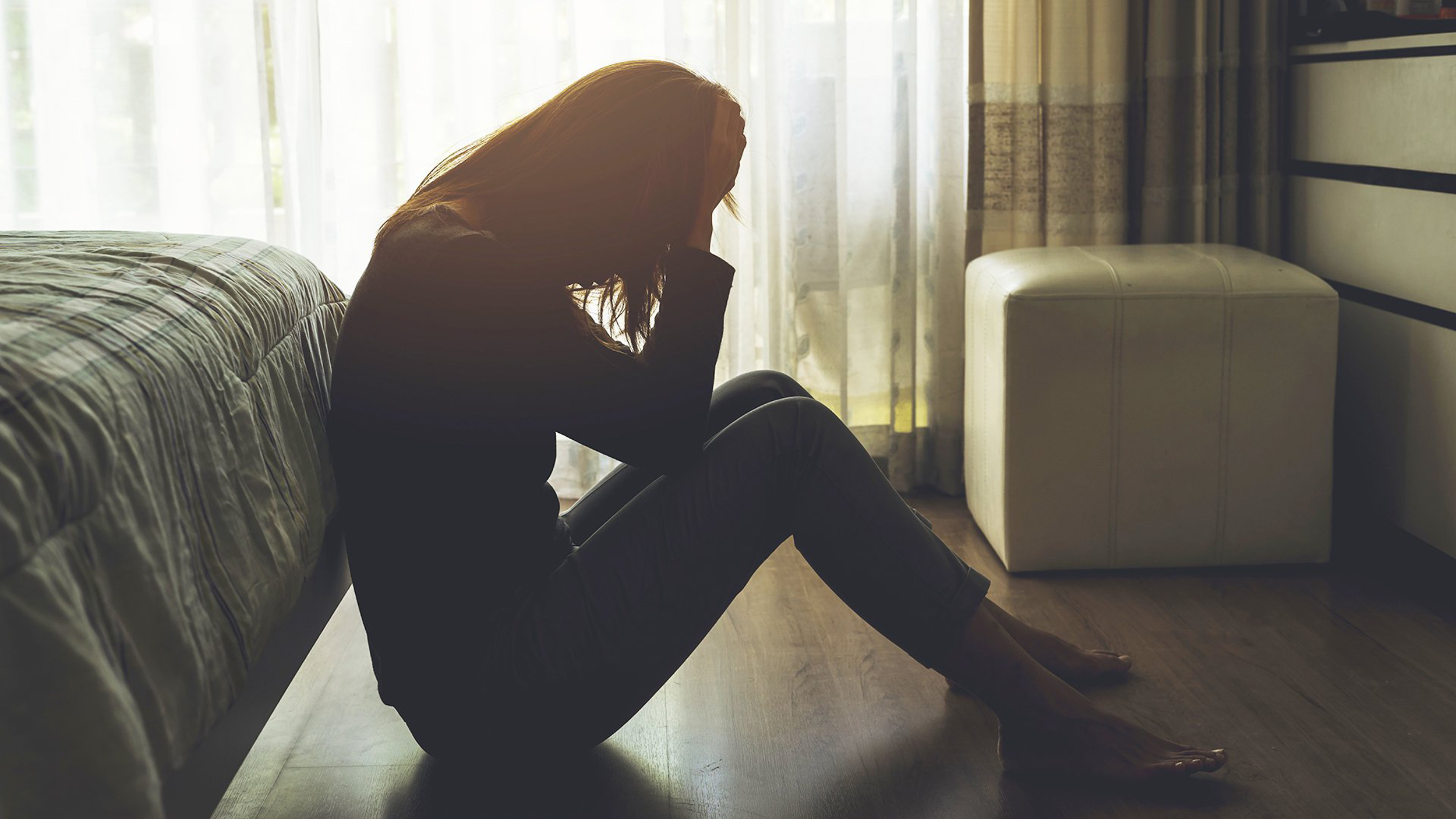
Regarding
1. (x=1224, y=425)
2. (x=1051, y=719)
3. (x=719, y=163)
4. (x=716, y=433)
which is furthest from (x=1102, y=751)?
(x=1224, y=425)

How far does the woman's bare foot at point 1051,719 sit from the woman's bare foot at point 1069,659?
0.22 meters

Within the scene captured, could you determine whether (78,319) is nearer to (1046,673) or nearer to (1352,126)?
(1046,673)

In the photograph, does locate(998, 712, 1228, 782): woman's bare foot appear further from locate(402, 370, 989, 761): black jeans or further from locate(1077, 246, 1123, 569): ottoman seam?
locate(1077, 246, 1123, 569): ottoman seam

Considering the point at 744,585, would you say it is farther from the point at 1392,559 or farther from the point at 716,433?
the point at 1392,559

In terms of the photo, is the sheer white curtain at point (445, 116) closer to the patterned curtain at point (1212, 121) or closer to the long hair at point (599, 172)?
the patterned curtain at point (1212, 121)

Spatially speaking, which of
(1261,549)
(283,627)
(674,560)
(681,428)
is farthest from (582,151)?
(1261,549)

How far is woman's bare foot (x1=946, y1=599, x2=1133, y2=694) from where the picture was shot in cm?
163

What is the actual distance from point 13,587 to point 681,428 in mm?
689

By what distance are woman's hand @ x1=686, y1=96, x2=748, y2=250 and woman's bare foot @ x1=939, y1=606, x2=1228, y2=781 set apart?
53 centimetres

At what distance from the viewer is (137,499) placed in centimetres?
92

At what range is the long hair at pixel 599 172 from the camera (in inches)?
49.3

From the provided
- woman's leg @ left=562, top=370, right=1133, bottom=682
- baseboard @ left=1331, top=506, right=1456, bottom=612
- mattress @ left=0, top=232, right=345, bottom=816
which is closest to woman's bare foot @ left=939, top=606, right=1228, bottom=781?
woman's leg @ left=562, top=370, right=1133, bottom=682

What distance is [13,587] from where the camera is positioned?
0.74m

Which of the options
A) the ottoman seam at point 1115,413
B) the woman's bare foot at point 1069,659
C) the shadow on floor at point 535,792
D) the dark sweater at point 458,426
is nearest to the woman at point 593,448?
the dark sweater at point 458,426
